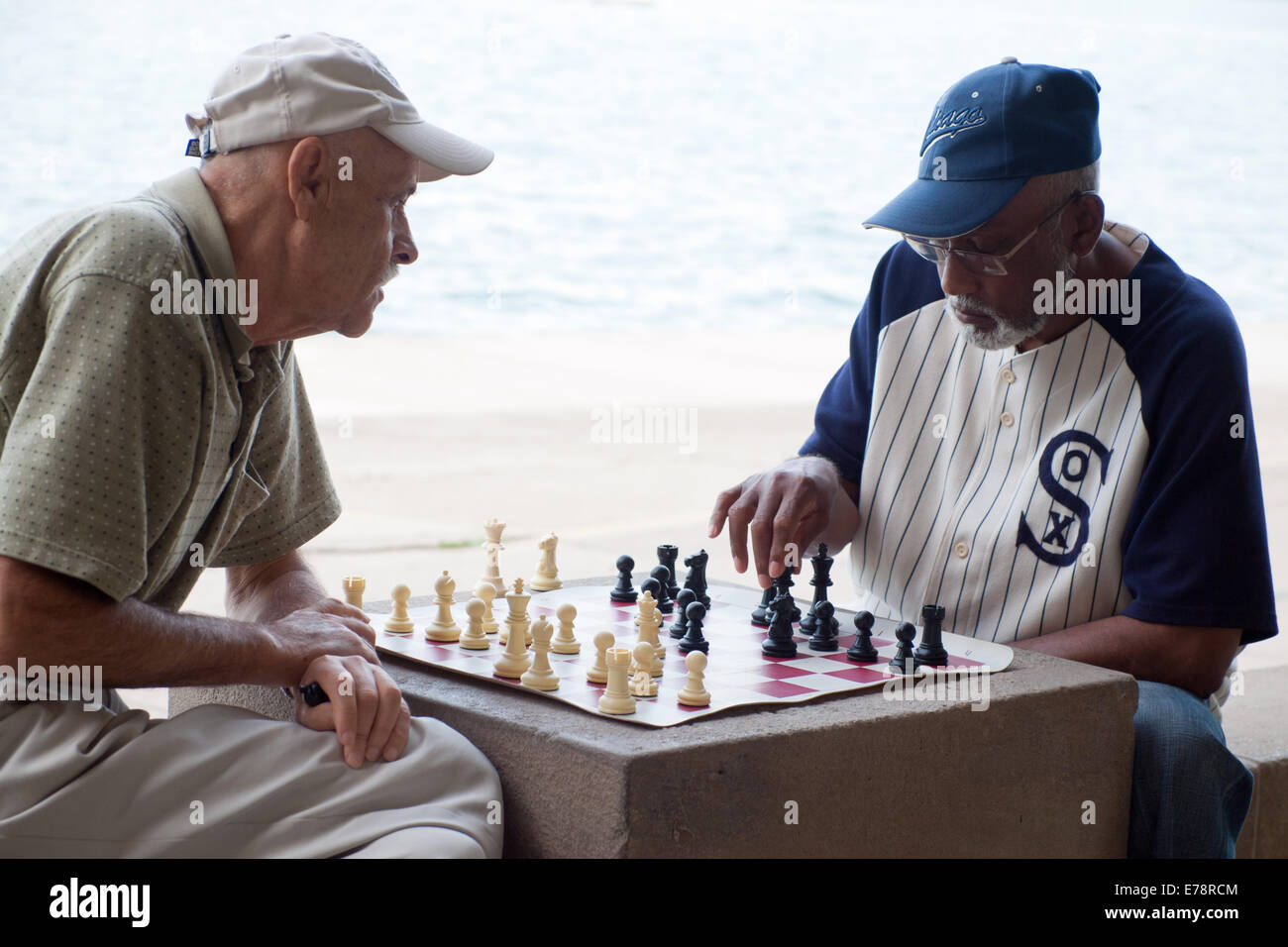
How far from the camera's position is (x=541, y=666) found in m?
2.02

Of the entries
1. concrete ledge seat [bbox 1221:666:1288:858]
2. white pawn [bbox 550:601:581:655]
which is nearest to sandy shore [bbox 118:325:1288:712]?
concrete ledge seat [bbox 1221:666:1288:858]

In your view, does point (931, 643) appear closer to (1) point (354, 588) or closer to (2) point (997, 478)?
(2) point (997, 478)

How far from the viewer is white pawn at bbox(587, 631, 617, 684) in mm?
2023

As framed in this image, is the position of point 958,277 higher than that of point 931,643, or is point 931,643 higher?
point 958,277

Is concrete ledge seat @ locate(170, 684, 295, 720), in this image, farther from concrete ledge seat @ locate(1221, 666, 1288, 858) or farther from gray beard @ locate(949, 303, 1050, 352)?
concrete ledge seat @ locate(1221, 666, 1288, 858)

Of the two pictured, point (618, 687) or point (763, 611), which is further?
point (763, 611)

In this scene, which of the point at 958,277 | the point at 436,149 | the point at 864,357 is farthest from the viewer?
the point at 864,357

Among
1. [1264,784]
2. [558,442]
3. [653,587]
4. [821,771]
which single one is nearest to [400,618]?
[653,587]

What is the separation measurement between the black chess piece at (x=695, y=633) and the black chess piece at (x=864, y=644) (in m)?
0.24

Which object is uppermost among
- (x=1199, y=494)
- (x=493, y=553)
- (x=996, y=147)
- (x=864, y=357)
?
(x=996, y=147)

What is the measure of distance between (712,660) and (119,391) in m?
0.99

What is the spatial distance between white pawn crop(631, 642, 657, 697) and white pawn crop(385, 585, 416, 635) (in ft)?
1.54

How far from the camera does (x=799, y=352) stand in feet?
53.6

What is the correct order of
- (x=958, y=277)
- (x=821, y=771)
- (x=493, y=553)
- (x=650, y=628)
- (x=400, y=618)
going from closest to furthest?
(x=821, y=771)
(x=650, y=628)
(x=400, y=618)
(x=958, y=277)
(x=493, y=553)
